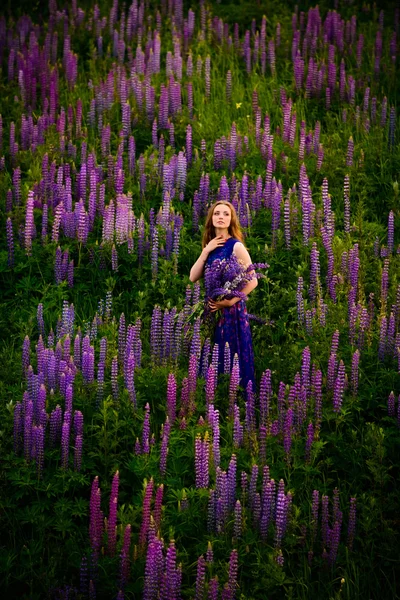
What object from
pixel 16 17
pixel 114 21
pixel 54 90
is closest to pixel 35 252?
pixel 54 90

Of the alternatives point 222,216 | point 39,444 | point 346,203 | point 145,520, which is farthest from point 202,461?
point 346,203

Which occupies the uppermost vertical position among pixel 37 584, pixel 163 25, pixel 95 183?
pixel 163 25

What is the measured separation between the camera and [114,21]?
1393 centimetres

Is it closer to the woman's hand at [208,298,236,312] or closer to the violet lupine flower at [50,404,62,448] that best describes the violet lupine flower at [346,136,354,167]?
the woman's hand at [208,298,236,312]

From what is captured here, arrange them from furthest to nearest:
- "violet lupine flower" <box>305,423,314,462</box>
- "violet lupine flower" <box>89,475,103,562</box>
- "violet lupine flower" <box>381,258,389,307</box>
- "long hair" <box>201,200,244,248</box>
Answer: "violet lupine flower" <box>381,258,389,307</box> → "long hair" <box>201,200,244,248</box> → "violet lupine flower" <box>305,423,314,462</box> → "violet lupine flower" <box>89,475,103,562</box>

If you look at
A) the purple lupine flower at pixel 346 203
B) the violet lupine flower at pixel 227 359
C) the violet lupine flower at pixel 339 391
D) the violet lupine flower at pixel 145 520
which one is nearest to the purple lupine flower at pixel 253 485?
the violet lupine flower at pixel 145 520

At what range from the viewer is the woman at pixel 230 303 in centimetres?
711

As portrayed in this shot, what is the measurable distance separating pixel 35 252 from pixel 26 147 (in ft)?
7.65

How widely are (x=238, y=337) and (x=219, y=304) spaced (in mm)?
307

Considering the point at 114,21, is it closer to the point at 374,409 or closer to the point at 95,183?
the point at 95,183

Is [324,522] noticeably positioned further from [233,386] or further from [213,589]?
[233,386]

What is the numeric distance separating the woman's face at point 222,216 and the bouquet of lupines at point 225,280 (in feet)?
0.89

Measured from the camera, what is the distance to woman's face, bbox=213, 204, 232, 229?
730 cm

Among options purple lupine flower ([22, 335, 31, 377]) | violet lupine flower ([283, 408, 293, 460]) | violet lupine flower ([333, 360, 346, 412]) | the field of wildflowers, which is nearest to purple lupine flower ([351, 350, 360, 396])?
the field of wildflowers
